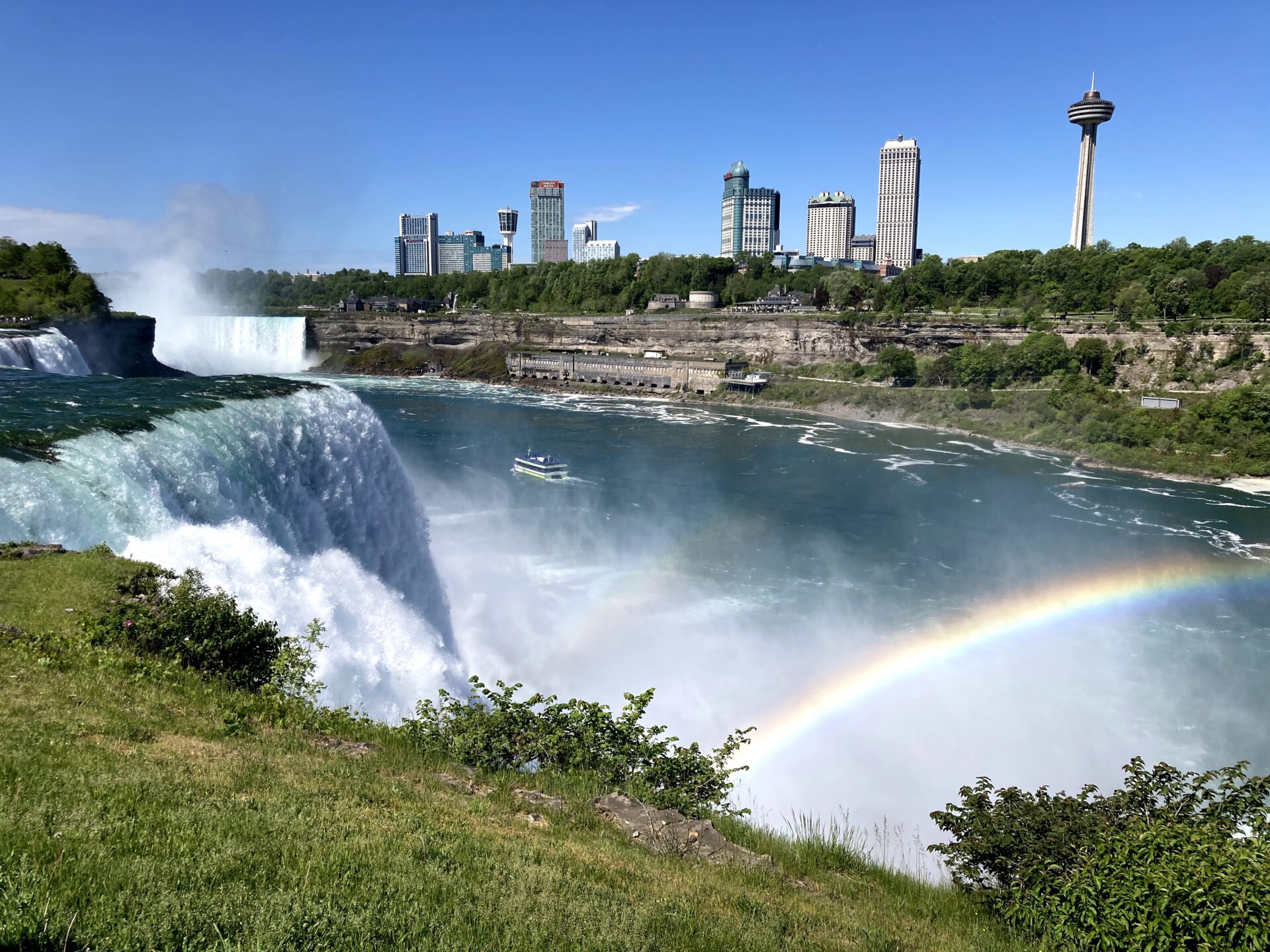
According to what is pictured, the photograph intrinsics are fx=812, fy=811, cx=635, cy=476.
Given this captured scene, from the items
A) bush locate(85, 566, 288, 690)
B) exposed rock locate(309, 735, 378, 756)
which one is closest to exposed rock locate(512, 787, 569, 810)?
exposed rock locate(309, 735, 378, 756)

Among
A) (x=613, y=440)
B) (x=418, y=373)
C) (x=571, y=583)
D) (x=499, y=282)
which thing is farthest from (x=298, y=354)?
(x=571, y=583)

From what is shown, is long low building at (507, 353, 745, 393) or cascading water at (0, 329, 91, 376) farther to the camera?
long low building at (507, 353, 745, 393)

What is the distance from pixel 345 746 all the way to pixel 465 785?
4.80 feet

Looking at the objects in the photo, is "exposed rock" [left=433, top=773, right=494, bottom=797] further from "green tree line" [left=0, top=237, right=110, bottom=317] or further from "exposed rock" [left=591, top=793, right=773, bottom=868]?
"green tree line" [left=0, top=237, right=110, bottom=317]

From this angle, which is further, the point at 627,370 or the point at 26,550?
the point at 627,370

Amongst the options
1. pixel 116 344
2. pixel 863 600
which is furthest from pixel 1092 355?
pixel 116 344

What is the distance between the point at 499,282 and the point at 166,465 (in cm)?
11877

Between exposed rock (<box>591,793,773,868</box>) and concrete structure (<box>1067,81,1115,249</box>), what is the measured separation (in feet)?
450

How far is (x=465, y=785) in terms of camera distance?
809 centimetres

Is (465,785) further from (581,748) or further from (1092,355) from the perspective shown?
(1092,355)

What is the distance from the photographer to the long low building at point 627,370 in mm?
82375

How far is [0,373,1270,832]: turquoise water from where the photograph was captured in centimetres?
1379

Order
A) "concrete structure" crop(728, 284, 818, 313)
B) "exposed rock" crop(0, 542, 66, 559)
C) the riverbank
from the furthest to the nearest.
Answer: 1. "concrete structure" crop(728, 284, 818, 313)
2. the riverbank
3. "exposed rock" crop(0, 542, 66, 559)

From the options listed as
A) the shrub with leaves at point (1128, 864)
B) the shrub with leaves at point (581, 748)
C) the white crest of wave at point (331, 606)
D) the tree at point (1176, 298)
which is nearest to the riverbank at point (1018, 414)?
the tree at point (1176, 298)
